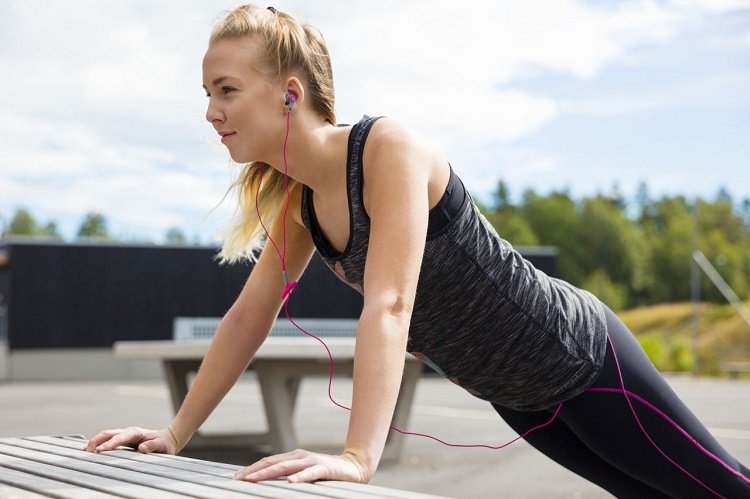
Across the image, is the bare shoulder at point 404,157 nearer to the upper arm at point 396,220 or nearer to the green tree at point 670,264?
the upper arm at point 396,220

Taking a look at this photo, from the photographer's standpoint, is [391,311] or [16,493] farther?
[391,311]

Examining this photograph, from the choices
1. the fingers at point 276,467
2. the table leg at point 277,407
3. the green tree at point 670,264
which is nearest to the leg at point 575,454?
the fingers at point 276,467

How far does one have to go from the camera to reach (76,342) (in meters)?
20.8

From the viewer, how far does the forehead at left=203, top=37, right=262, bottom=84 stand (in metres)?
1.70

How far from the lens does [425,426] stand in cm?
841

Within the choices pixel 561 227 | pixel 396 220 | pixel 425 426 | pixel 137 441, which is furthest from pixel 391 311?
pixel 561 227

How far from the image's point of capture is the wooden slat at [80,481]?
4.32 ft

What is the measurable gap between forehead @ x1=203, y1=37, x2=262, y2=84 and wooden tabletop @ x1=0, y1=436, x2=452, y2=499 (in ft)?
2.17

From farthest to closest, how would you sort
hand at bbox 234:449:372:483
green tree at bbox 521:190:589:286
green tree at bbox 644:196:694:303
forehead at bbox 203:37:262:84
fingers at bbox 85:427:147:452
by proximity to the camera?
1. green tree at bbox 521:190:589:286
2. green tree at bbox 644:196:694:303
3. fingers at bbox 85:427:147:452
4. forehead at bbox 203:37:262:84
5. hand at bbox 234:449:372:483

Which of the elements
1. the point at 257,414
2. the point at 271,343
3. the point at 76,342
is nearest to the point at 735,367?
the point at 76,342

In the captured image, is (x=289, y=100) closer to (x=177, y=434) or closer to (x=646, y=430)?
(x=177, y=434)

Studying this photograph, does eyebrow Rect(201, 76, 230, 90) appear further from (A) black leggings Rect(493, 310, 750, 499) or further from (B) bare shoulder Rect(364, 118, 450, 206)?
(A) black leggings Rect(493, 310, 750, 499)

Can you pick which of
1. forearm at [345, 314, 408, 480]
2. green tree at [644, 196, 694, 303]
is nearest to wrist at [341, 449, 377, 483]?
forearm at [345, 314, 408, 480]

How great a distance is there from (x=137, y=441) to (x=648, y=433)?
39.4 inches
